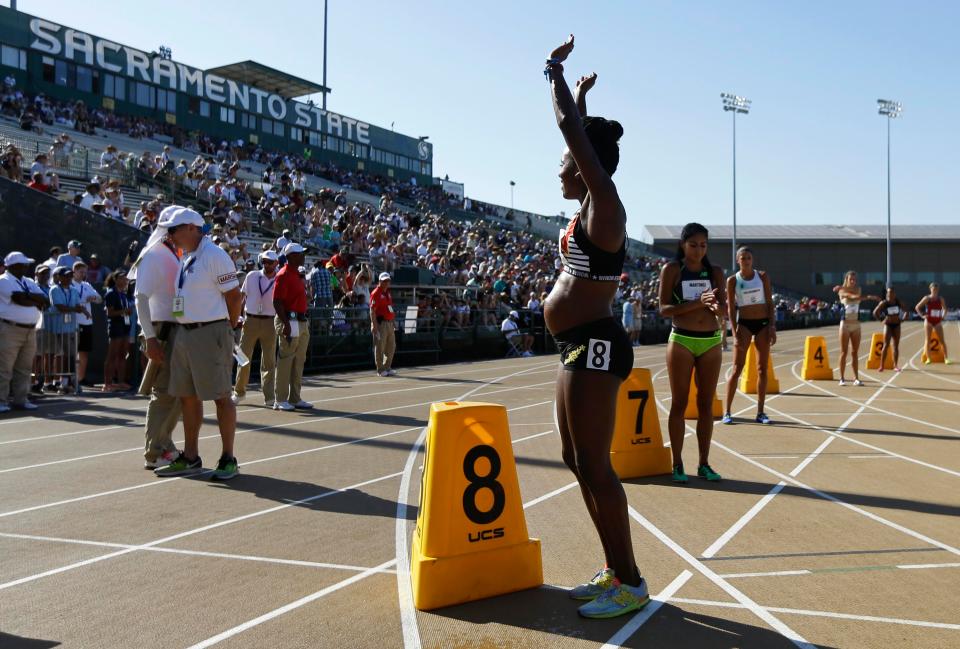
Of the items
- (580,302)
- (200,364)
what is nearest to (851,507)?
(580,302)

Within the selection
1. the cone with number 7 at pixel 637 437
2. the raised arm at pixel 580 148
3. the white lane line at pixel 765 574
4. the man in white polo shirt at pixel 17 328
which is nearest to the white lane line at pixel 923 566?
the white lane line at pixel 765 574

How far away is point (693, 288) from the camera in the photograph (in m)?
7.11

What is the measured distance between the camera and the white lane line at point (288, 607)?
3535 millimetres

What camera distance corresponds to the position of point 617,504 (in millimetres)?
3807

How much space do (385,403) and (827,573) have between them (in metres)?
8.56

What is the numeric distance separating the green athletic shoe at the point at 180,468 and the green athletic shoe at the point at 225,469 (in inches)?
12.6

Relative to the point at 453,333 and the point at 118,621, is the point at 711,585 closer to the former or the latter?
the point at 118,621

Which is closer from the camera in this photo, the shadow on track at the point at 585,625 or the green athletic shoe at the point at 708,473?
the shadow on track at the point at 585,625

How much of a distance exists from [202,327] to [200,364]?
1.05 ft

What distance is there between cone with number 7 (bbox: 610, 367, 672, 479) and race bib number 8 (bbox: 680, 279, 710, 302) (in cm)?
85

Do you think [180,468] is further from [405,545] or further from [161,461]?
[405,545]

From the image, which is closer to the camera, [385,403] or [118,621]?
[118,621]

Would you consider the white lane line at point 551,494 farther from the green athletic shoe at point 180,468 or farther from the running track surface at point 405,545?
the green athletic shoe at point 180,468

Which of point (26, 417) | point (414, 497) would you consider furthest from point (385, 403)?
point (414, 497)
